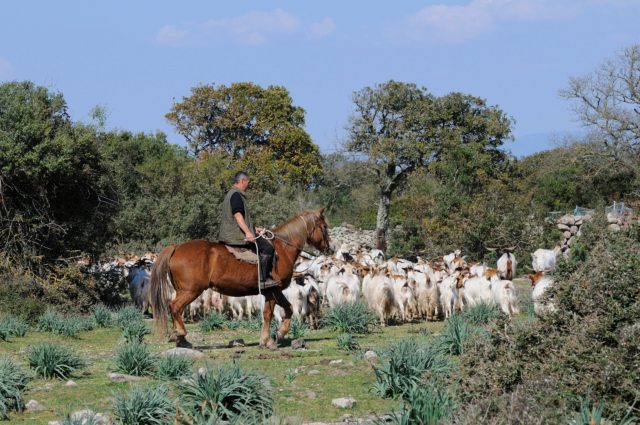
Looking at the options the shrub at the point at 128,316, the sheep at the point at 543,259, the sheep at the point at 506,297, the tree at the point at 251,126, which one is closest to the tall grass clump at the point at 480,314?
the sheep at the point at 506,297

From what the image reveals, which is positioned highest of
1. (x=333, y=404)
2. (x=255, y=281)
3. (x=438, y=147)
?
(x=438, y=147)

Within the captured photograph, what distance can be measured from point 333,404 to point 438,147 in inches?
1620

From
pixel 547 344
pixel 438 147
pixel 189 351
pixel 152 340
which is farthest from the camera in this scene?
pixel 438 147

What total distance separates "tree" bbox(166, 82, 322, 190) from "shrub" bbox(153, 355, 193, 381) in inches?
1763

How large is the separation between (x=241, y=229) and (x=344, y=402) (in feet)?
16.2

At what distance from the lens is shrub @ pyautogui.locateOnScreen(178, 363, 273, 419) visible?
29.0 ft

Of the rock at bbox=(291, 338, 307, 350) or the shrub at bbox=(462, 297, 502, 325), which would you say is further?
the shrub at bbox=(462, 297, 502, 325)

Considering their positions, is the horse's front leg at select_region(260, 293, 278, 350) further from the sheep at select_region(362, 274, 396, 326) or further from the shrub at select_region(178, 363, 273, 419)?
the sheep at select_region(362, 274, 396, 326)

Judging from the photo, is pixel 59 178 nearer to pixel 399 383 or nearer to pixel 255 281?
pixel 255 281

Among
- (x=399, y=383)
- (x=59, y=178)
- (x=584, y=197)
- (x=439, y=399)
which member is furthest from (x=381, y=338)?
(x=584, y=197)

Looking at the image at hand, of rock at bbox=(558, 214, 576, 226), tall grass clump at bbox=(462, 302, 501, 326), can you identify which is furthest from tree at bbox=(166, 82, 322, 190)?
tall grass clump at bbox=(462, 302, 501, 326)

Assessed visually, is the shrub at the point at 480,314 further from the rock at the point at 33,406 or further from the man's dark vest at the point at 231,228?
the rock at the point at 33,406

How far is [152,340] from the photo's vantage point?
16.2m

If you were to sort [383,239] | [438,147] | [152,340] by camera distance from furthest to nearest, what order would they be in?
[438,147]
[383,239]
[152,340]
